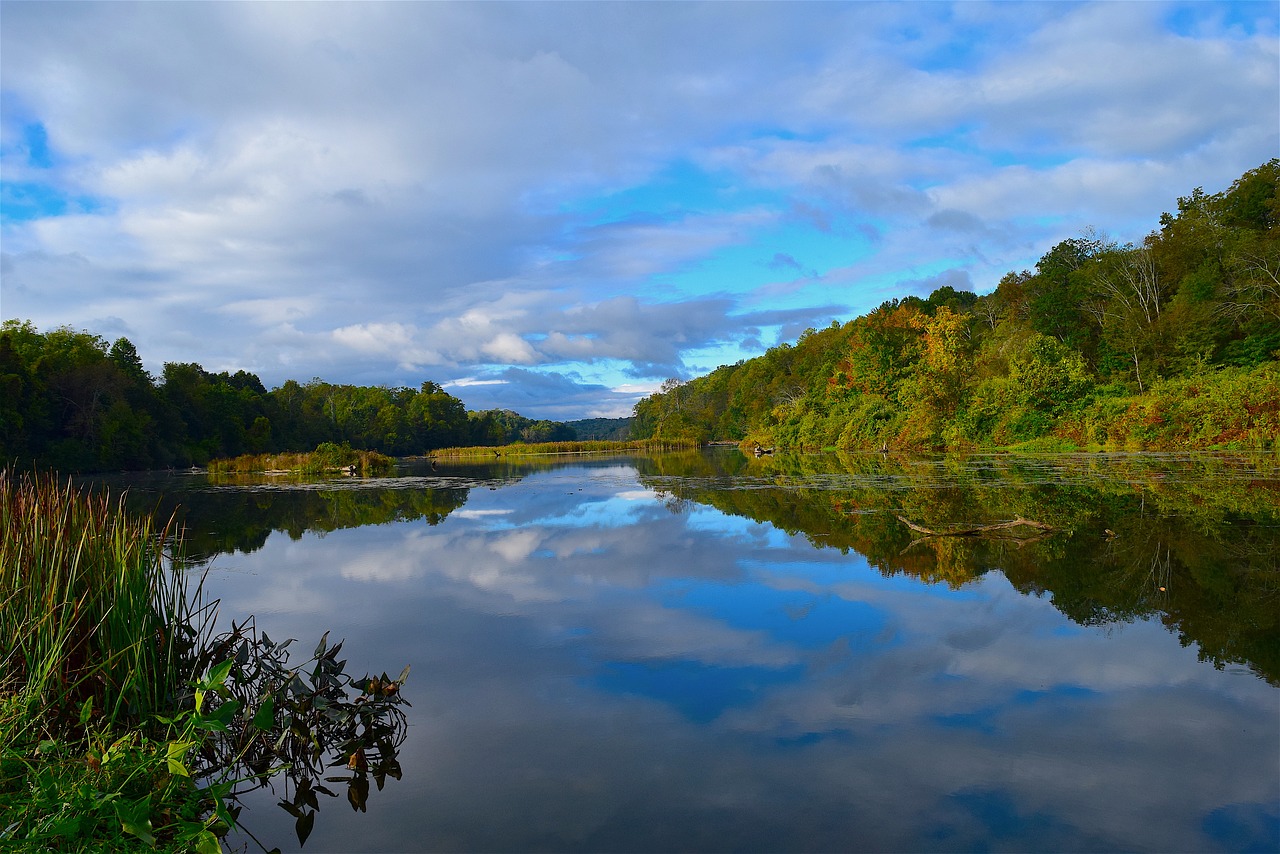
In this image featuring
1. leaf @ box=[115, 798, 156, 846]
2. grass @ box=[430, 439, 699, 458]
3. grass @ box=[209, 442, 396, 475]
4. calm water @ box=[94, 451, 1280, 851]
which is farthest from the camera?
grass @ box=[430, 439, 699, 458]

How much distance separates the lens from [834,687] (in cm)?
552

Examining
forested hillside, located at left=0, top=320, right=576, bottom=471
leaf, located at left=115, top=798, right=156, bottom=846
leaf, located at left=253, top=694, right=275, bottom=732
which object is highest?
forested hillside, located at left=0, top=320, right=576, bottom=471

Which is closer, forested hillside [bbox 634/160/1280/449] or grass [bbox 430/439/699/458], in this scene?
forested hillside [bbox 634/160/1280/449]

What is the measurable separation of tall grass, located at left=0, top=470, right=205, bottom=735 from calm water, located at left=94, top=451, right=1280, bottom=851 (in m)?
1.25

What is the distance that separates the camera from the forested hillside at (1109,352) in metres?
31.2

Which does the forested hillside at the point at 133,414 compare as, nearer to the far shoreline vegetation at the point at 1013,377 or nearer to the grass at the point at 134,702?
the far shoreline vegetation at the point at 1013,377

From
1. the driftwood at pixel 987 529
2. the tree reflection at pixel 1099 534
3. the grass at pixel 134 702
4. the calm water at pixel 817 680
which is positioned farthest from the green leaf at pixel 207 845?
the driftwood at pixel 987 529

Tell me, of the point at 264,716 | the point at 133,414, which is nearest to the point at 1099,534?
the point at 264,716

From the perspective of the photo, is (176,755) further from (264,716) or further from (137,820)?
(264,716)

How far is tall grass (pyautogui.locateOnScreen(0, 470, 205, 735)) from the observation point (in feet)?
14.0

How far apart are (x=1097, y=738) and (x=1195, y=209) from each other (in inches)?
1848

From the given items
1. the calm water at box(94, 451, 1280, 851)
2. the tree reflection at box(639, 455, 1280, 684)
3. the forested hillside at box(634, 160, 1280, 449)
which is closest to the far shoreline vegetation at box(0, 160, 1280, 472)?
the forested hillside at box(634, 160, 1280, 449)

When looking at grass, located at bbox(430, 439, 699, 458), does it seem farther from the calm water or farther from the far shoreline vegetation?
the calm water

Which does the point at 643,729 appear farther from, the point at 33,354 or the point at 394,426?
the point at 394,426
